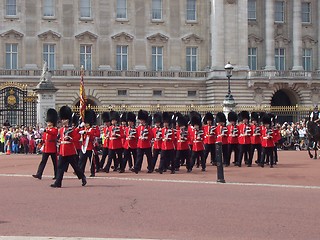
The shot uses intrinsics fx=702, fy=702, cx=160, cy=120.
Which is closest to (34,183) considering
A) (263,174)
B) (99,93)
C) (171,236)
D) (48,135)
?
(48,135)

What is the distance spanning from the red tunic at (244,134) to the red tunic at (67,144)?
8.01m

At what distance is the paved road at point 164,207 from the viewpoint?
10.1 metres

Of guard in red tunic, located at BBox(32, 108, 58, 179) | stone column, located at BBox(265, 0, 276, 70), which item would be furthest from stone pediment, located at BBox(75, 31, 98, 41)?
guard in red tunic, located at BBox(32, 108, 58, 179)

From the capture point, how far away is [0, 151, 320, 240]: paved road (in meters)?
10.1

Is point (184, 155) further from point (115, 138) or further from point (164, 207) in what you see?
point (164, 207)

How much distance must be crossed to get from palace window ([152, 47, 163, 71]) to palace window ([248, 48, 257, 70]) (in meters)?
6.82

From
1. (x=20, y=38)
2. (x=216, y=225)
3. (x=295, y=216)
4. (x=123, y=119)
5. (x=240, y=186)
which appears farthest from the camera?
(x=20, y=38)

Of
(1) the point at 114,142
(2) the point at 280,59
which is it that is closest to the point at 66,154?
(1) the point at 114,142

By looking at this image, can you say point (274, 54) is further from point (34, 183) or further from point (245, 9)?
point (34, 183)

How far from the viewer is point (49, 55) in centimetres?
4966

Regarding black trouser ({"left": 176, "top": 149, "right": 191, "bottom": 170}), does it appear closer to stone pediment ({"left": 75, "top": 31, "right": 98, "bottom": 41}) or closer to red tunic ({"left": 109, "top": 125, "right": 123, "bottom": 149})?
red tunic ({"left": 109, "top": 125, "right": 123, "bottom": 149})

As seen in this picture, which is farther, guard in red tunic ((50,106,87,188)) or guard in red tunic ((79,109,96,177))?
guard in red tunic ((79,109,96,177))

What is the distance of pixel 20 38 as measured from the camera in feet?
161

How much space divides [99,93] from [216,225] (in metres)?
39.7
